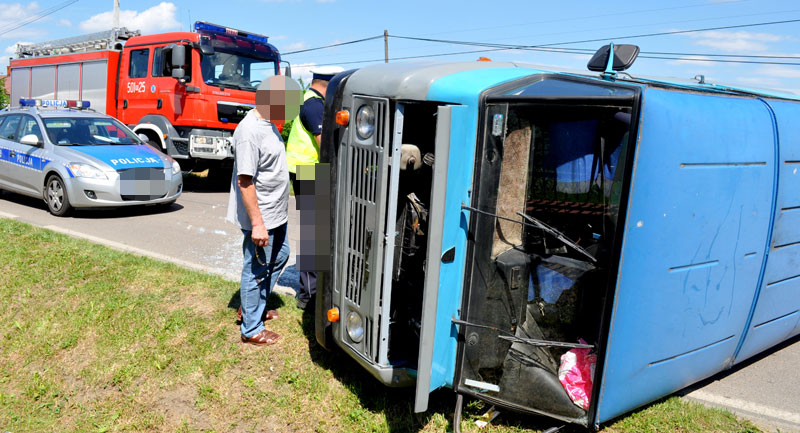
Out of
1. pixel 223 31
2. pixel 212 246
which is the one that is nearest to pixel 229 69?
pixel 223 31

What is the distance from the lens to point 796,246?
3771mm

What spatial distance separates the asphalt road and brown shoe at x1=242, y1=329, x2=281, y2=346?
109cm

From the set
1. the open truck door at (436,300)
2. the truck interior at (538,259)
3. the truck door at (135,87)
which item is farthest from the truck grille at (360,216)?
the truck door at (135,87)

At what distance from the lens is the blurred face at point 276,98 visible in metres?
3.80

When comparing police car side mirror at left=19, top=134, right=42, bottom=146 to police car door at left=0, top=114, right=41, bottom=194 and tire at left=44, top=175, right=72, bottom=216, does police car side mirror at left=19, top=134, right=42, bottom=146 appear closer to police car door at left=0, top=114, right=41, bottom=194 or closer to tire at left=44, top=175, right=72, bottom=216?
police car door at left=0, top=114, right=41, bottom=194

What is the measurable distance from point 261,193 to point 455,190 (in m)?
1.46

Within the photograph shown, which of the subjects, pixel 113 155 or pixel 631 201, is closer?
pixel 631 201

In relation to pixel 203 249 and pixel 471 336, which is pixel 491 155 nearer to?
pixel 471 336

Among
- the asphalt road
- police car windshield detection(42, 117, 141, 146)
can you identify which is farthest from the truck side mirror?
the asphalt road

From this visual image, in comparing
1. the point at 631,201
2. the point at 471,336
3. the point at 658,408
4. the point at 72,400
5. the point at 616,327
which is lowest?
the point at 72,400

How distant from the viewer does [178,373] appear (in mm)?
3895

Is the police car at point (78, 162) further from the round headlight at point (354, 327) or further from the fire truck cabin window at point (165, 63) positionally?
the round headlight at point (354, 327)

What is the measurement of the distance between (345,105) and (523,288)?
140cm

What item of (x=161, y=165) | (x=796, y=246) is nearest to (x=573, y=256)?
(x=796, y=246)
